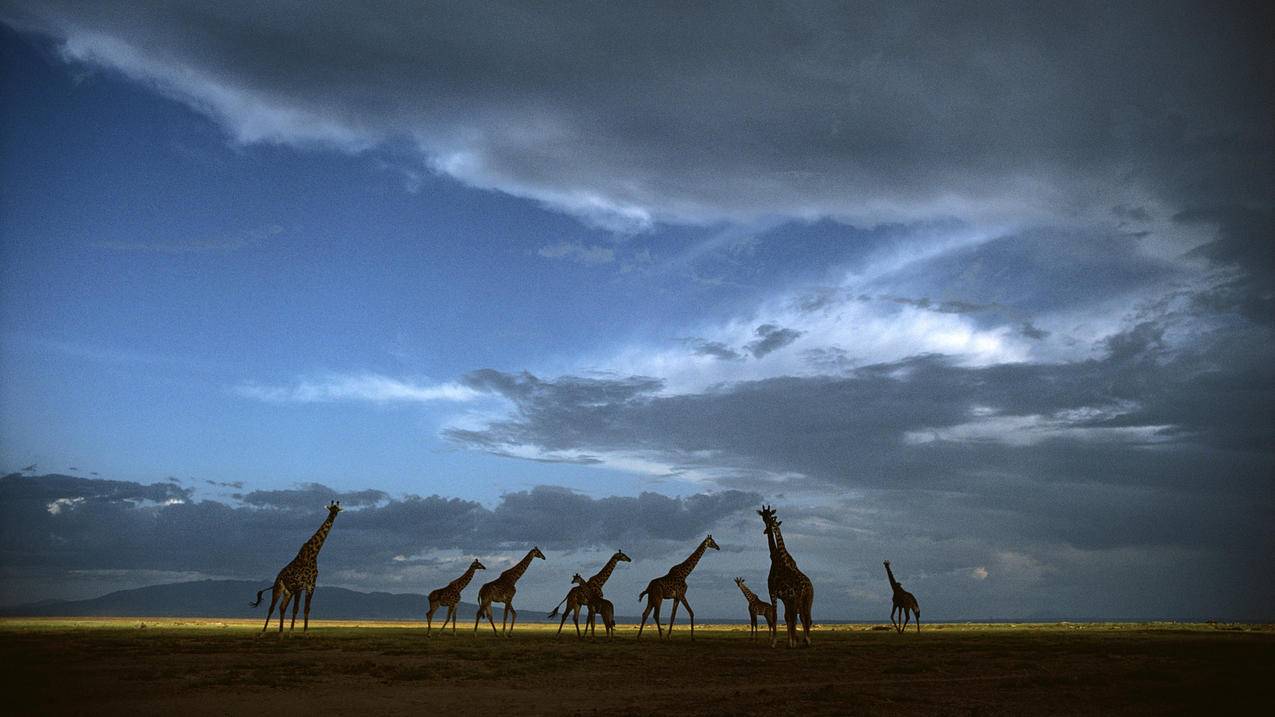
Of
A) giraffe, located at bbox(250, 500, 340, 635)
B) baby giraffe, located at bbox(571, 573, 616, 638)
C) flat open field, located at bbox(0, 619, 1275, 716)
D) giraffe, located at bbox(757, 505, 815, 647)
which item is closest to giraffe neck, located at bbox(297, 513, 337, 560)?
giraffe, located at bbox(250, 500, 340, 635)

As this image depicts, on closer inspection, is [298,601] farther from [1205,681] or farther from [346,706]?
[1205,681]

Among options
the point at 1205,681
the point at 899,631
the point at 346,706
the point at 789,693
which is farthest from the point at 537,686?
the point at 899,631

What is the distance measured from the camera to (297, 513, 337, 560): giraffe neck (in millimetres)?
33125

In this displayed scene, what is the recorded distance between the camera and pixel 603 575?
127 feet

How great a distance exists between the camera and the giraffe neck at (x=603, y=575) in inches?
1479

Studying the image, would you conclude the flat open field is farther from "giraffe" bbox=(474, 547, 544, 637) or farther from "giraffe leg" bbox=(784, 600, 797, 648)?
"giraffe" bbox=(474, 547, 544, 637)

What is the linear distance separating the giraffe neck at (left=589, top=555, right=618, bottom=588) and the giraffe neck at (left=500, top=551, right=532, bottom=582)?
4443mm

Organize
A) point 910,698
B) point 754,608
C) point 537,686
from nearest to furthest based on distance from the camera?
point 910,698 < point 537,686 < point 754,608

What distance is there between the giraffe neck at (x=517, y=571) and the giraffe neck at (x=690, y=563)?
27.9ft

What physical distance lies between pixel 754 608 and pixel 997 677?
17.0 metres

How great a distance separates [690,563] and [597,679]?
19.0 metres

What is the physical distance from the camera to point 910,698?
1628 cm

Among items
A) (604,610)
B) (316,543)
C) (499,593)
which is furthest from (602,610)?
(316,543)

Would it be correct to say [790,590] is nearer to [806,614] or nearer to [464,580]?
[806,614]
